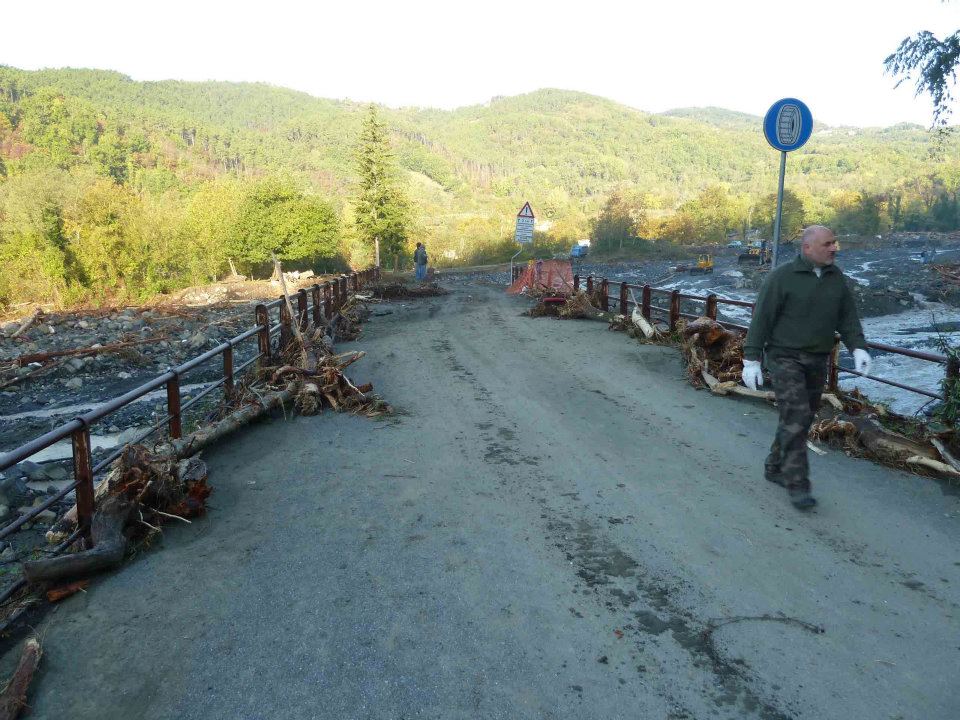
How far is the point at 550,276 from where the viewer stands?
74.3 feet

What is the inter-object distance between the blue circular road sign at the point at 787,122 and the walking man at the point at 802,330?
155 inches

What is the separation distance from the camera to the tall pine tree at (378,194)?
51438 mm

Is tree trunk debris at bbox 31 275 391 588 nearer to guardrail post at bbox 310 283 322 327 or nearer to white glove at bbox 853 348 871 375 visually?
white glove at bbox 853 348 871 375

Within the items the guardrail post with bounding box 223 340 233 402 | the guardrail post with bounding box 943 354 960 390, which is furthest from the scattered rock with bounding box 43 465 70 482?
the guardrail post with bounding box 943 354 960 390

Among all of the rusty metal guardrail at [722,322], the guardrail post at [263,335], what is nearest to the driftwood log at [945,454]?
the rusty metal guardrail at [722,322]

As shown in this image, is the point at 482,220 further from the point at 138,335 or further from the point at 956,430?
the point at 956,430

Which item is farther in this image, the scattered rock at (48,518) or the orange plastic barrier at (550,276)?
the orange plastic barrier at (550,276)

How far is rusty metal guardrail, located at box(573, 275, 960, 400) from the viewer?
6.37 meters

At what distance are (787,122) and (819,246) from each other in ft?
14.1

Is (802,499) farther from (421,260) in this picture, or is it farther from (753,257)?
(753,257)

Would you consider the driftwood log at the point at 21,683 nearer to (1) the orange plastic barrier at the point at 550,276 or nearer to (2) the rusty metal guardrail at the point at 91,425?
(2) the rusty metal guardrail at the point at 91,425

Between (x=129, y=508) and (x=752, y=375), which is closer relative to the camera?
(x=129, y=508)

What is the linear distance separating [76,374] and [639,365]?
41.1ft

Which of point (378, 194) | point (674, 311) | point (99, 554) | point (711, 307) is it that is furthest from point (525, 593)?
point (378, 194)
